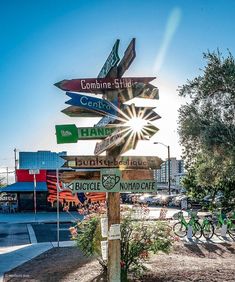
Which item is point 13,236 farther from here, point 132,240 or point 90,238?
point 132,240

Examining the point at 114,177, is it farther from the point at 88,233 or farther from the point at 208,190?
the point at 208,190

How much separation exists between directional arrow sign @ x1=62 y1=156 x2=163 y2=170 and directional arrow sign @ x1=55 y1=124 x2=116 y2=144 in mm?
350

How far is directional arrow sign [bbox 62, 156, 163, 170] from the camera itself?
19.9ft

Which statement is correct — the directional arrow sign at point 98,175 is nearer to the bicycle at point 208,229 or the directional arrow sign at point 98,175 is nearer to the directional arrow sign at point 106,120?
the directional arrow sign at point 106,120

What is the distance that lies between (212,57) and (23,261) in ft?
27.9

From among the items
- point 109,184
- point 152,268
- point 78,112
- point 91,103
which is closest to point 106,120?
point 91,103

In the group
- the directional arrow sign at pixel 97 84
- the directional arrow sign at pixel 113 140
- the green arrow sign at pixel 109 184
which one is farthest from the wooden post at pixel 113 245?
the directional arrow sign at pixel 97 84

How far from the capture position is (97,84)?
6.19 metres

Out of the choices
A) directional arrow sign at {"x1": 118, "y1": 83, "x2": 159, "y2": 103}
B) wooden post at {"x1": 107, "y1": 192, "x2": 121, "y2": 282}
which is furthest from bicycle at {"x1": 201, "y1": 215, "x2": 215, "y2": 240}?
directional arrow sign at {"x1": 118, "y1": 83, "x2": 159, "y2": 103}

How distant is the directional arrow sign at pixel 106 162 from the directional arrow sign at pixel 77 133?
1.15ft

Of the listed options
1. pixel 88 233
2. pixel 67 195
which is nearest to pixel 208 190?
pixel 67 195

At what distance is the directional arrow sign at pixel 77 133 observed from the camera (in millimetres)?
5805

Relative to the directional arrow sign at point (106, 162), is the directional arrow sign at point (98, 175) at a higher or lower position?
lower

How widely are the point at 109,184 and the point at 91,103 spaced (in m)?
1.32
